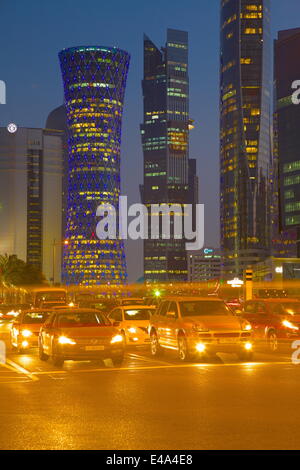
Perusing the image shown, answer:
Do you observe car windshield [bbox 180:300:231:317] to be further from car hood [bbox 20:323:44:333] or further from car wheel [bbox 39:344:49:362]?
car hood [bbox 20:323:44:333]

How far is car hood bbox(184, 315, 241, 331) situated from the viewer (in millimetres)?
21562

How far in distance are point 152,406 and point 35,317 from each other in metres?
15.8

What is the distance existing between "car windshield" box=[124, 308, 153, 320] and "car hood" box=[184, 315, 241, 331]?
18.0 feet

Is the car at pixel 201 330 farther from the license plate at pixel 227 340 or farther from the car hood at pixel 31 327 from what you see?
the car hood at pixel 31 327

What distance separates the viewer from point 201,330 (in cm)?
2148

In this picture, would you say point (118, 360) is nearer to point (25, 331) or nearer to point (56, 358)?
point (56, 358)

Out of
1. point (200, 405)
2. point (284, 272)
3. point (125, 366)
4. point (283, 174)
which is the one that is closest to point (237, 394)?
point (200, 405)

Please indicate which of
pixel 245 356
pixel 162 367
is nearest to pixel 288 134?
pixel 245 356

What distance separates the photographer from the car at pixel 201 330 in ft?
70.4

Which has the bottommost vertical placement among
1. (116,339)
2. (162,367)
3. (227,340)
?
(162,367)

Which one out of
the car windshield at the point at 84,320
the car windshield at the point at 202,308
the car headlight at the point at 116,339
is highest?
the car windshield at the point at 202,308

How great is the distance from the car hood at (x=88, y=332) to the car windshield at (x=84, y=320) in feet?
1.06

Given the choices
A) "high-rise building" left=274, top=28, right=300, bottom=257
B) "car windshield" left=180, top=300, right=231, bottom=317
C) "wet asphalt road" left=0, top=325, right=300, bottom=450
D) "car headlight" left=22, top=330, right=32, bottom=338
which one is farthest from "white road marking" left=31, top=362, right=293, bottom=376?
"high-rise building" left=274, top=28, right=300, bottom=257

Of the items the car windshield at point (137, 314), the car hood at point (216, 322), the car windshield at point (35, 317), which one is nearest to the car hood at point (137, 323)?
the car windshield at point (137, 314)
